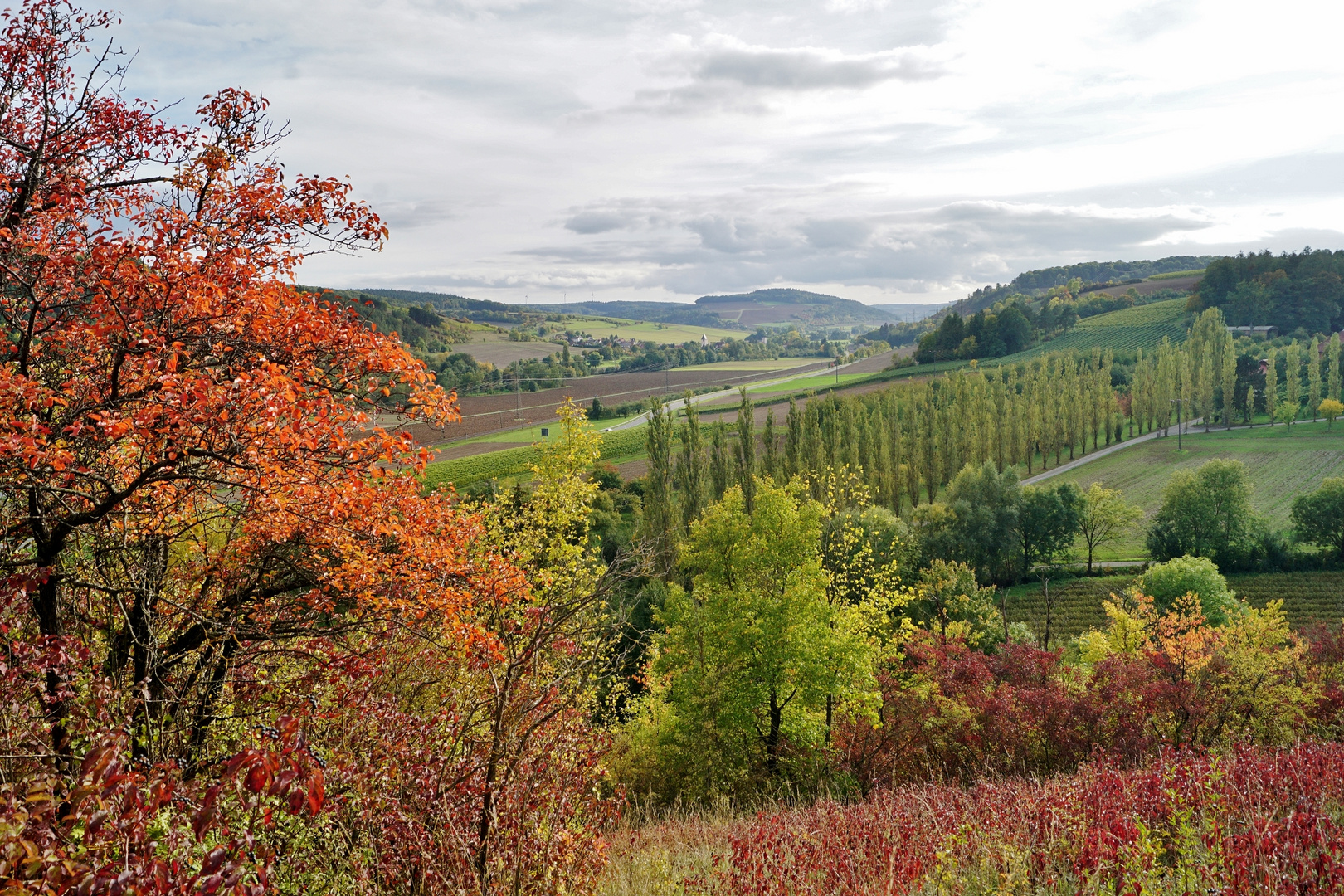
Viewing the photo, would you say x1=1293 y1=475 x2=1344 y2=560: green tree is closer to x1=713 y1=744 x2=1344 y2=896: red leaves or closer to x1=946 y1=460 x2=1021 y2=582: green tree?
x1=946 y1=460 x2=1021 y2=582: green tree

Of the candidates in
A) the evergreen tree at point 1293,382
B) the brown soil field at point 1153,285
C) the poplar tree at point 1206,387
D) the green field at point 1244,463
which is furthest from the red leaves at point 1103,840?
the brown soil field at point 1153,285

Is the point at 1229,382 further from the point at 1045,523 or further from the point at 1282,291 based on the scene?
the point at 1282,291

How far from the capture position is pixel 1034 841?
5820 millimetres

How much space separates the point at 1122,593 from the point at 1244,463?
34.9 meters

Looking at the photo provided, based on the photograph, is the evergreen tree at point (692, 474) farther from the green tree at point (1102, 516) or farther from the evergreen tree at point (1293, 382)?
the evergreen tree at point (1293, 382)

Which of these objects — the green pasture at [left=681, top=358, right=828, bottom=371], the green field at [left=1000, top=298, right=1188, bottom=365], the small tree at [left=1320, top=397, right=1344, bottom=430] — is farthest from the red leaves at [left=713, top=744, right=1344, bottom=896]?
the green pasture at [left=681, top=358, right=828, bottom=371]

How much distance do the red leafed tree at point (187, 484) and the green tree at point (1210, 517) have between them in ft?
185

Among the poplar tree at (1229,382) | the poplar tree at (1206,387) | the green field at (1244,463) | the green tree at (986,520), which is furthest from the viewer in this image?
the poplar tree at (1229,382)

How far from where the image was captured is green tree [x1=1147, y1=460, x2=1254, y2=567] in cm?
5112

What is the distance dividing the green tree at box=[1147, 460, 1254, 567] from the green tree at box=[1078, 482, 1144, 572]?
2.49 meters

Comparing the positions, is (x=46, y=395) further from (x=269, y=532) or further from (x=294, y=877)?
(x=294, y=877)

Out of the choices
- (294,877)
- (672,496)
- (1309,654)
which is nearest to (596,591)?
(294,877)

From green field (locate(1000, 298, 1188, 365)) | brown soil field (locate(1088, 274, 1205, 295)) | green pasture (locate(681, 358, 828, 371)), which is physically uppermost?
brown soil field (locate(1088, 274, 1205, 295))

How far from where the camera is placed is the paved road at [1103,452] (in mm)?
71938
